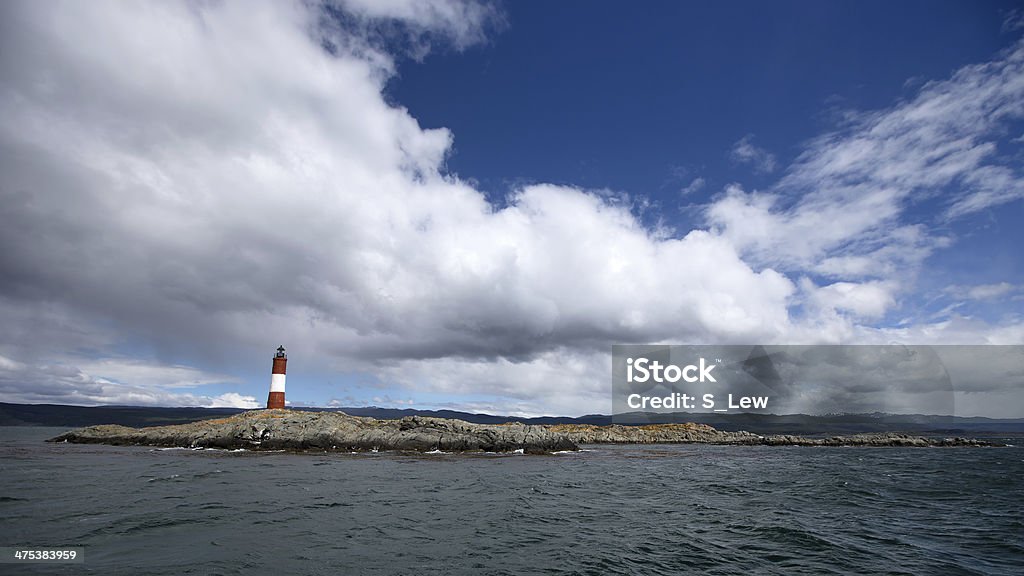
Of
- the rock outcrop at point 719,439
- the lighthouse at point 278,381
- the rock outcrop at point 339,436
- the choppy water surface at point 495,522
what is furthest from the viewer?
the rock outcrop at point 719,439

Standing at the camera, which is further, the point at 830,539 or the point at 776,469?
the point at 776,469

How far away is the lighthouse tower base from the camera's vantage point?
255 feet

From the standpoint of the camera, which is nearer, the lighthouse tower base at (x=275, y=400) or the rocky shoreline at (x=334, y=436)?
the rocky shoreline at (x=334, y=436)

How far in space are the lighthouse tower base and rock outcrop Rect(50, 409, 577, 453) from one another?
5.10 m

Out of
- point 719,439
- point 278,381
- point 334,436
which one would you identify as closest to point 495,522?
point 334,436

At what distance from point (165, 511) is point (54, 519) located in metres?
3.60

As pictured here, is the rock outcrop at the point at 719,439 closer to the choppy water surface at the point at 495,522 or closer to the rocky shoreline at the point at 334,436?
the rocky shoreline at the point at 334,436

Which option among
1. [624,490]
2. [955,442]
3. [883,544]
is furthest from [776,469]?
[955,442]

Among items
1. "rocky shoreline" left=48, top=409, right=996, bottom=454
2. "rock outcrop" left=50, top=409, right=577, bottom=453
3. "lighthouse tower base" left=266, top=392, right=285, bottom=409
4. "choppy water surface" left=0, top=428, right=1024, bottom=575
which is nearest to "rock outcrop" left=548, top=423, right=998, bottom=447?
"rock outcrop" left=50, top=409, right=577, bottom=453

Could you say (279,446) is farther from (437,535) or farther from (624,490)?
(437,535)

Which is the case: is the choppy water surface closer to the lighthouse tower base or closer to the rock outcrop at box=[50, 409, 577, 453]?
the rock outcrop at box=[50, 409, 577, 453]

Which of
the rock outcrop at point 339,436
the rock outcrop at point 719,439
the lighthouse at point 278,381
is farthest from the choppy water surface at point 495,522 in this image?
the rock outcrop at point 719,439

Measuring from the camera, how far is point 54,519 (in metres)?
19.4

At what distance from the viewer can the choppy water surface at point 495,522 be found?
610 inches
